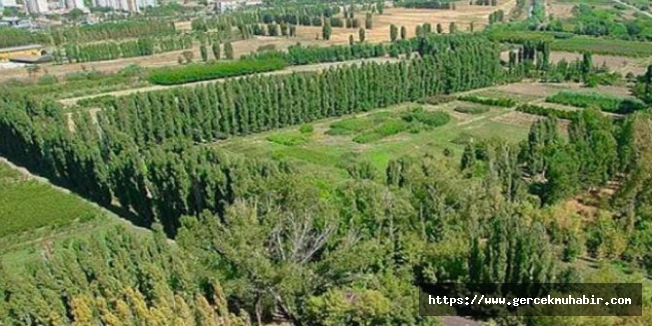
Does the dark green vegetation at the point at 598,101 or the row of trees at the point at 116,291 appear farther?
the dark green vegetation at the point at 598,101

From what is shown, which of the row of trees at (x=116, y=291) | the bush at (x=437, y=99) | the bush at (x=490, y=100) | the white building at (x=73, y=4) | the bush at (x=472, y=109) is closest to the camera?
the row of trees at (x=116, y=291)

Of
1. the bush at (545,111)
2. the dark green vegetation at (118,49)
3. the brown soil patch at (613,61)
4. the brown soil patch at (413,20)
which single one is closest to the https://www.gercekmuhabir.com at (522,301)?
the bush at (545,111)

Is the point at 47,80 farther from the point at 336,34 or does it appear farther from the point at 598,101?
the point at 598,101

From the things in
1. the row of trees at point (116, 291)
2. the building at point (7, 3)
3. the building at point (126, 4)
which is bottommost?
the row of trees at point (116, 291)

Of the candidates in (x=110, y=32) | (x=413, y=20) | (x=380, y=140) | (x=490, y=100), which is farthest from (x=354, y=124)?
(x=413, y=20)

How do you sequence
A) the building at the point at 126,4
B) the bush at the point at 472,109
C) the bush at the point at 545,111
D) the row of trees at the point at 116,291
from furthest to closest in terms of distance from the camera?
the building at the point at 126,4 → the bush at the point at 472,109 → the bush at the point at 545,111 → the row of trees at the point at 116,291

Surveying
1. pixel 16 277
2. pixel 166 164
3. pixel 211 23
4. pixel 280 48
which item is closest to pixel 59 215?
pixel 166 164

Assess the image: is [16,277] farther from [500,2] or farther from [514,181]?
[500,2]

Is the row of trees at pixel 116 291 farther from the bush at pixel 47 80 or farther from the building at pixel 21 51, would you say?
the building at pixel 21 51
